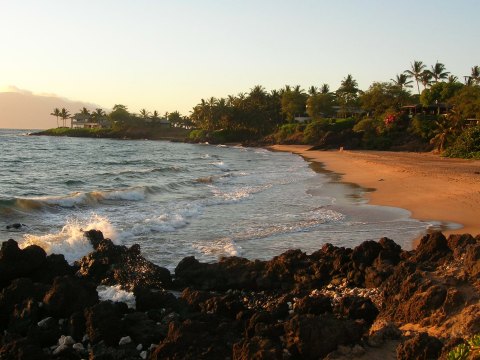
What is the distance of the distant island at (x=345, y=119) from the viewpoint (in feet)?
195

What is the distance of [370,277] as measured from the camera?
9852 mm

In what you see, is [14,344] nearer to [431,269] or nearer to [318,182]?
[431,269]

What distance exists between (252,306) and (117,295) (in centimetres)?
249

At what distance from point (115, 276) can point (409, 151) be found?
58.7 meters

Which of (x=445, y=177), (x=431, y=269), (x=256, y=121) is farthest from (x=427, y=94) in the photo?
(x=431, y=269)

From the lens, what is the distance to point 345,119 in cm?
8319

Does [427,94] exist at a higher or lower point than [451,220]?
higher

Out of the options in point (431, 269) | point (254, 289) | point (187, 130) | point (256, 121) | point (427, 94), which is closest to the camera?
point (431, 269)

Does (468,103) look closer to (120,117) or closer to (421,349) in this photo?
(421,349)

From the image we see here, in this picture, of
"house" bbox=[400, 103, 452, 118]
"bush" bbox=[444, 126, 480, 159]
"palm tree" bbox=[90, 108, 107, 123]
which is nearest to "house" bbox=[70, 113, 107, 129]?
"palm tree" bbox=[90, 108, 107, 123]

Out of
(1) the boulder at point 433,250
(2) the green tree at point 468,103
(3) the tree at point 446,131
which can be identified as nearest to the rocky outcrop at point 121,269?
(1) the boulder at point 433,250

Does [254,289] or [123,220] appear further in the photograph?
[123,220]

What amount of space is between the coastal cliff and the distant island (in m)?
41.3

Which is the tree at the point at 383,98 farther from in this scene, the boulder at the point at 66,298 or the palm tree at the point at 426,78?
the boulder at the point at 66,298
